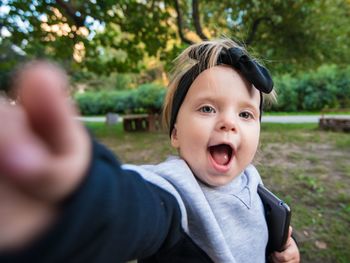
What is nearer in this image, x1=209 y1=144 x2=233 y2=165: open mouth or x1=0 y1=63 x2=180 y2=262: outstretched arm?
x1=0 y1=63 x2=180 y2=262: outstretched arm

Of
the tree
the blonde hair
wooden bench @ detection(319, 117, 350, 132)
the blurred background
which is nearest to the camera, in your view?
the blonde hair

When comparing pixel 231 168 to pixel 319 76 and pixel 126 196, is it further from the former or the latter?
pixel 319 76

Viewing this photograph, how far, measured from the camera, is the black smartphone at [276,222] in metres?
1.31

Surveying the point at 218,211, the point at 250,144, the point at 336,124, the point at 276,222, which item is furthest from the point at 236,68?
the point at 336,124

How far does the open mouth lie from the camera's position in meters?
1.16

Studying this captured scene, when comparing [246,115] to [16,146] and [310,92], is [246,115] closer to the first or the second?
[16,146]

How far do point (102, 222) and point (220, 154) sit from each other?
74cm

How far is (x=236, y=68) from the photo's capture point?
4.03 ft

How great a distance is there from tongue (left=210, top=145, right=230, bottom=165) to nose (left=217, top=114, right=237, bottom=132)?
7cm

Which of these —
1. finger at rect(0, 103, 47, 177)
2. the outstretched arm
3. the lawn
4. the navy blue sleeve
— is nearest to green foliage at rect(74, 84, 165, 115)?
the lawn

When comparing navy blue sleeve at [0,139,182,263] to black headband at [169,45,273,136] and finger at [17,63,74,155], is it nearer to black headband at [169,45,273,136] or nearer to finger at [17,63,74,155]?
finger at [17,63,74,155]

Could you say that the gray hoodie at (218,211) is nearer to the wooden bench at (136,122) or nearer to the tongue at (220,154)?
the tongue at (220,154)

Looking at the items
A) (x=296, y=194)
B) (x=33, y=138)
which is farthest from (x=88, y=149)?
(x=296, y=194)

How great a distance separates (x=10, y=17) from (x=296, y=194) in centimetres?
519
